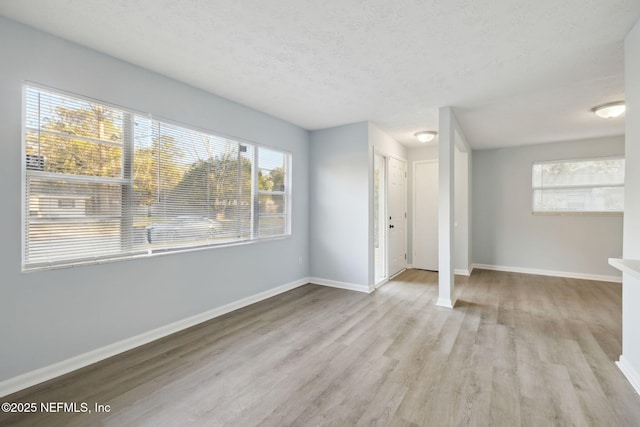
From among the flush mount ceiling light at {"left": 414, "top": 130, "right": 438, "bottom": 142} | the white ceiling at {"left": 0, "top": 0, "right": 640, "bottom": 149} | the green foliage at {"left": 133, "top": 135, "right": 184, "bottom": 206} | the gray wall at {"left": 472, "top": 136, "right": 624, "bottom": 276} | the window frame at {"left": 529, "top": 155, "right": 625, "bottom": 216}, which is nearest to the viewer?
the white ceiling at {"left": 0, "top": 0, "right": 640, "bottom": 149}

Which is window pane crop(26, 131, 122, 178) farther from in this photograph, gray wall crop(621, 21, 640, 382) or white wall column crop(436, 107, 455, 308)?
gray wall crop(621, 21, 640, 382)

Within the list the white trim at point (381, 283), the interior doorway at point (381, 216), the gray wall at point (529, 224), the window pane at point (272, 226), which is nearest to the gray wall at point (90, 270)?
the window pane at point (272, 226)

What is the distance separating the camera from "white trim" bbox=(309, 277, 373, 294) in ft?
14.5

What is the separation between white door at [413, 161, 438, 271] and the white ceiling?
92.1 inches

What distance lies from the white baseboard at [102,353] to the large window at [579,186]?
5.93m

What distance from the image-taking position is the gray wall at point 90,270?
79.4 inches

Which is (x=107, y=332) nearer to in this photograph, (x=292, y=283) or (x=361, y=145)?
(x=292, y=283)

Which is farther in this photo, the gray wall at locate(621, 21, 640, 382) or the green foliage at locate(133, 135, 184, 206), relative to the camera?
the green foliage at locate(133, 135, 184, 206)

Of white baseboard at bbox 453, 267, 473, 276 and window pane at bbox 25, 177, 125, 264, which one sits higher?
window pane at bbox 25, 177, 125, 264

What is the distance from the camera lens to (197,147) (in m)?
3.23

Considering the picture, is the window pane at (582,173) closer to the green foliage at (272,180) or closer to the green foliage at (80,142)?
the green foliage at (272,180)

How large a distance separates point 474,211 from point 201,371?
6069 millimetres

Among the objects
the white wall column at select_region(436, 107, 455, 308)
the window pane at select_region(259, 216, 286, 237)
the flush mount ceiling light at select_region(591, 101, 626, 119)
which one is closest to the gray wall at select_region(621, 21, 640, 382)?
the white wall column at select_region(436, 107, 455, 308)

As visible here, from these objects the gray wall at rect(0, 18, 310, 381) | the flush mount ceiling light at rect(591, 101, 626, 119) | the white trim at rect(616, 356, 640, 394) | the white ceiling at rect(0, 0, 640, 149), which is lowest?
the white trim at rect(616, 356, 640, 394)
